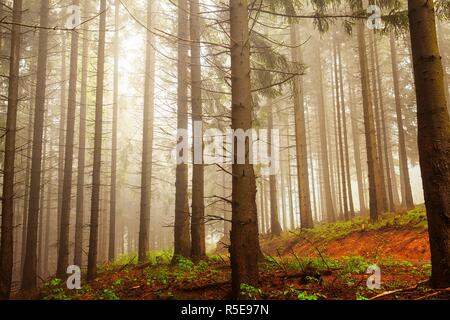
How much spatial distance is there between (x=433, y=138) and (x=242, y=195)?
2.67 m

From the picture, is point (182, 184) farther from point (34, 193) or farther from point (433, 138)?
point (433, 138)

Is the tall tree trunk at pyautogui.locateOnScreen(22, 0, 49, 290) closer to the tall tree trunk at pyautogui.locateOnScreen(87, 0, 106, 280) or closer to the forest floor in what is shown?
the tall tree trunk at pyautogui.locateOnScreen(87, 0, 106, 280)

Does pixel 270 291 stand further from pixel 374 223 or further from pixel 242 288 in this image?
pixel 374 223

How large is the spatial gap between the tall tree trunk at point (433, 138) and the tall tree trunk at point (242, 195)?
2358 mm

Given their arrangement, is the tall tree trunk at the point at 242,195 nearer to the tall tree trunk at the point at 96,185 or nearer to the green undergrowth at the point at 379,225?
the tall tree trunk at the point at 96,185

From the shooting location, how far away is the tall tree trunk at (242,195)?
501 centimetres

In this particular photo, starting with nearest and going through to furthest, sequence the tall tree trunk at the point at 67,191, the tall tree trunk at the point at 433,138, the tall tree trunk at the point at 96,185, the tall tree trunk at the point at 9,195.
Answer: the tall tree trunk at the point at 433,138
the tall tree trunk at the point at 9,195
the tall tree trunk at the point at 96,185
the tall tree trunk at the point at 67,191

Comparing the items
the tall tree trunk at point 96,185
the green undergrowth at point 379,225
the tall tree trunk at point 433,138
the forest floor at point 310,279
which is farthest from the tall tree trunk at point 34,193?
the tall tree trunk at point 433,138

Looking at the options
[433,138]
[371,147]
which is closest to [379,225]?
[371,147]

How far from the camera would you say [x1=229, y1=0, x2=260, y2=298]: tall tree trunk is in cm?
501

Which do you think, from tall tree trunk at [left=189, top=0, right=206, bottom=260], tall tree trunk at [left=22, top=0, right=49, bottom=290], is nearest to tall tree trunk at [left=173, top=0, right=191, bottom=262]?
tall tree trunk at [left=189, top=0, right=206, bottom=260]

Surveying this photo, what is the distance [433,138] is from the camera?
14.9ft
